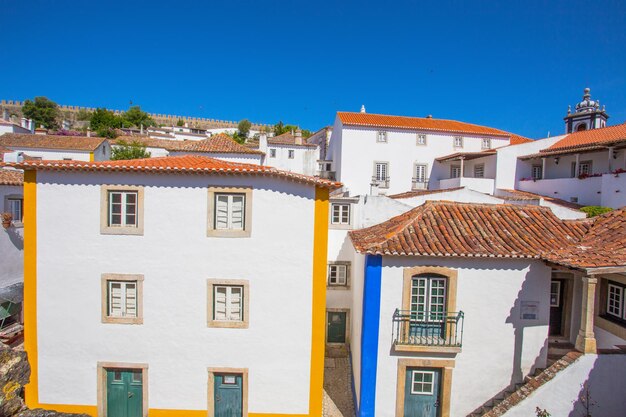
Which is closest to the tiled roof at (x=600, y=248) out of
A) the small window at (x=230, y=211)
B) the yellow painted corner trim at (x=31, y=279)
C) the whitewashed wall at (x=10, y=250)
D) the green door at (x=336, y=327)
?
the green door at (x=336, y=327)

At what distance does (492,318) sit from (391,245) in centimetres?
409

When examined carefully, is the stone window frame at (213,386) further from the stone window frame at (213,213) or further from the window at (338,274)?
the window at (338,274)

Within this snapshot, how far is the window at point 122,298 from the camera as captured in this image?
10750 millimetres

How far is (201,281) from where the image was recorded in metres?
10.7

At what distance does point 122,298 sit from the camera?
10.9 m

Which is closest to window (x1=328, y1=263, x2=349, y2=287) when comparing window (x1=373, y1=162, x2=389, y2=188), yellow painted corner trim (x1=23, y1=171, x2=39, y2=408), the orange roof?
yellow painted corner trim (x1=23, y1=171, x2=39, y2=408)

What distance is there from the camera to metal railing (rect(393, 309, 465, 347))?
34.7ft

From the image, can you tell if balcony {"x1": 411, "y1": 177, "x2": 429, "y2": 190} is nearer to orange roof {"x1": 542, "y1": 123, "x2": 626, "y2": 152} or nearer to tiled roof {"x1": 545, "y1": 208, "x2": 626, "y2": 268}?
orange roof {"x1": 542, "y1": 123, "x2": 626, "y2": 152}

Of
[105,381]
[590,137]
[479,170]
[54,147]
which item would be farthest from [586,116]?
[54,147]

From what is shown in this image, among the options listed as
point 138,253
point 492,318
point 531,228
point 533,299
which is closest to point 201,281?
point 138,253

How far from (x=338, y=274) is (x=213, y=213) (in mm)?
7920

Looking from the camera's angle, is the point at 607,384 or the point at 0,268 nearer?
the point at 607,384

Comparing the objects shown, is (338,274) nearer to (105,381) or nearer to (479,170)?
(105,381)

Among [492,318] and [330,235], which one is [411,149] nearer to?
[330,235]
